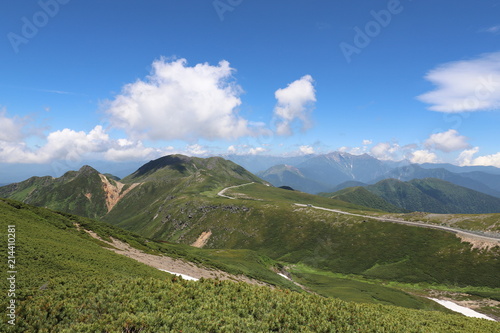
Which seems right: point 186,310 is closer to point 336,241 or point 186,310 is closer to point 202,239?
point 336,241

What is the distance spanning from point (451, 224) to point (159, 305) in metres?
151

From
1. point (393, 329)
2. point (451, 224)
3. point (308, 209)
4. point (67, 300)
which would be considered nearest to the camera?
point (67, 300)

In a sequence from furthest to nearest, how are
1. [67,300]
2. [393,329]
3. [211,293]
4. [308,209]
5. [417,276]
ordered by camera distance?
[308,209], [417,276], [211,293], [393,329], [67,300]

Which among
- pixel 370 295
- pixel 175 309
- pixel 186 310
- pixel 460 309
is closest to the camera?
pixel 175 309

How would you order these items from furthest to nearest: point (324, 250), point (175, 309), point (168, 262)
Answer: point (324, 250) < point (168, 262) < point (175, 309)

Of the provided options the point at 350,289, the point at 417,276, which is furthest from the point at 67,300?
the point at 417,276

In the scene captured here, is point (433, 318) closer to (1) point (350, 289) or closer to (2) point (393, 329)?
(2) point (393, 329)

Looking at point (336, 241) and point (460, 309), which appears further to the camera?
point (336, 241)

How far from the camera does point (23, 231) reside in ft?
116

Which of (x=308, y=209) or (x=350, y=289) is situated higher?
(x=308, y=209)

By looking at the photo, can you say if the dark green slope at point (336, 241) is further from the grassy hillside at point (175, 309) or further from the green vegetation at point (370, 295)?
the grassy hillside at point (175, 309)

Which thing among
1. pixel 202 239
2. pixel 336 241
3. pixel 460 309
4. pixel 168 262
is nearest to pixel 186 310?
pixel 168 262

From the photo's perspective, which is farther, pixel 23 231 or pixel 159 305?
pixel 23 231

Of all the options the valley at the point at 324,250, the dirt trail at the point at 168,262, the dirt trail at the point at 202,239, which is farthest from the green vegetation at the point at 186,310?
the dirt trail at the point at 202,239
